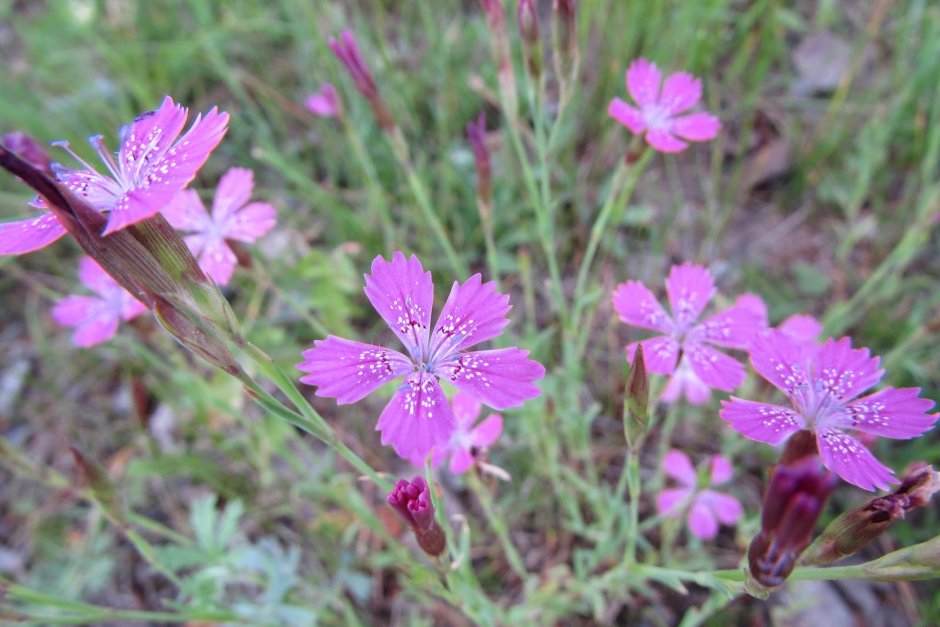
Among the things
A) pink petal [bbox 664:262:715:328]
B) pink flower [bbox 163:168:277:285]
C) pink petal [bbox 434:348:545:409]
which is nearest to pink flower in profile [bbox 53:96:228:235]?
pink flower [bbox 163:168:277:285]

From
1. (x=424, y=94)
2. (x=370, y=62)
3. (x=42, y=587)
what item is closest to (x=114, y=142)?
(x=370, y=62)

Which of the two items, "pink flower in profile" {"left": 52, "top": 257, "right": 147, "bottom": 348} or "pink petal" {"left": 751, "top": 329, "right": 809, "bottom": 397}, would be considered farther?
"pink flower in profile" {"left": 52, "top": 257, "right": 147, "bottom": 348}

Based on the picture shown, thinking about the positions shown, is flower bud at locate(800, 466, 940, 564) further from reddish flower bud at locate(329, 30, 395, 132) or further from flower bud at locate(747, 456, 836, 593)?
reddish flower bud at locate(329, 30, 395, 132)

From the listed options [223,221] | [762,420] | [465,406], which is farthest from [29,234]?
[762,420]

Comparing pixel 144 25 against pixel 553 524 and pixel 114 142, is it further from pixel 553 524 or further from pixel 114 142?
pixel 553 524

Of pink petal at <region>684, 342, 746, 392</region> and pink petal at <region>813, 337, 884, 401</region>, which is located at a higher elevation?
pink petal at <region>813, 337, 884, 401</region>
